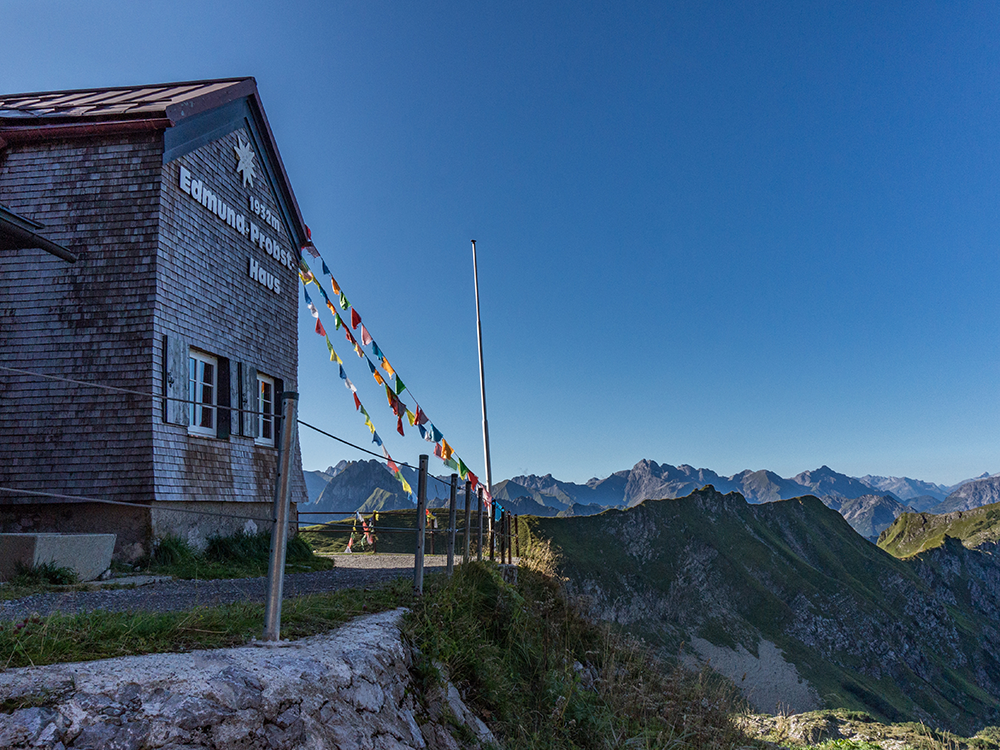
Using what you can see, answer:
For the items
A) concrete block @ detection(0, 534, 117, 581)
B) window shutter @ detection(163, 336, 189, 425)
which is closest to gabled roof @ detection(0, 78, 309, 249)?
window shutter @ detection(163, 336, 189, 425)

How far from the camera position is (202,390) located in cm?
1214

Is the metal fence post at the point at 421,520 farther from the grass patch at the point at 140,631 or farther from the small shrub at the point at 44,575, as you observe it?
the small shrub at the point at 44,575

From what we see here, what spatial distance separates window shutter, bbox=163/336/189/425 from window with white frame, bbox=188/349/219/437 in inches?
9.7

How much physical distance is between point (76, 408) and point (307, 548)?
18.0ft

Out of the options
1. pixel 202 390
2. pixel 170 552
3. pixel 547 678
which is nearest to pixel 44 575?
pixel 170 552

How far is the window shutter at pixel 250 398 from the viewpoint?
1296 cm

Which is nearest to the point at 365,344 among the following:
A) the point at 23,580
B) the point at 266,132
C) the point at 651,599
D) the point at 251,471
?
the point at 251,471

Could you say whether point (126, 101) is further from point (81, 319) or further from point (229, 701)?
point (229, 701)

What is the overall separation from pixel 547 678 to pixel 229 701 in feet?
13.7

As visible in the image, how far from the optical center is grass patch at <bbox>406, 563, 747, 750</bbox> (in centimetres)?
530

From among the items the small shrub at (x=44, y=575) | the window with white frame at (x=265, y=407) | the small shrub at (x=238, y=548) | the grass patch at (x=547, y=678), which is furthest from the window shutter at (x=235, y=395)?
the grass patch at (x=547, y=678)

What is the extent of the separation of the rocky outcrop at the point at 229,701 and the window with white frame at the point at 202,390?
8604mm

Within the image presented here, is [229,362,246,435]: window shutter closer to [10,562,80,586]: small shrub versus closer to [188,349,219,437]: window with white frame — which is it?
[188,349,219,437]: window with white frame

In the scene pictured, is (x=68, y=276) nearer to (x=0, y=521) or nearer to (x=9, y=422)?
(x=9, y=422)
